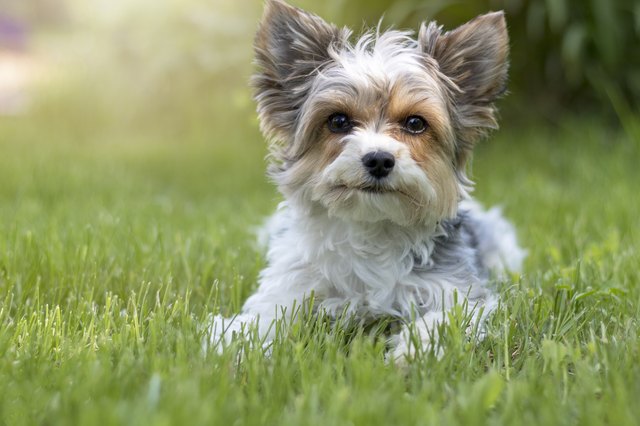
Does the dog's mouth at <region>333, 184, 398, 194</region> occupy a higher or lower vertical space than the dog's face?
lower

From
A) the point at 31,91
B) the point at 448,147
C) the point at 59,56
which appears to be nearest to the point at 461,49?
the point at 448,147

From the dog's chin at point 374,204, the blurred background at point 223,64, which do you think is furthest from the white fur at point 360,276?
the blurred background at point 223,64

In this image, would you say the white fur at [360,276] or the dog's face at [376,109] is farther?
the white fur at [360,276]

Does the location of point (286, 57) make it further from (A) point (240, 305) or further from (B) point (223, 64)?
(B) point (223, 64)

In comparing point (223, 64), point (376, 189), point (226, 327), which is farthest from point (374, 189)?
point (223, 64)

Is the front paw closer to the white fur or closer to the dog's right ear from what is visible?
the white fur

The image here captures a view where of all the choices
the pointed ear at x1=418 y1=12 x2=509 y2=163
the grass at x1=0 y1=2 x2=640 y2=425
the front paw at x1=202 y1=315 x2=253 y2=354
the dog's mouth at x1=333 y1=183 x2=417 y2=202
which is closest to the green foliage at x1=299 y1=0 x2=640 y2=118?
the grass at x1=0 y1=2 x2=640 y2=425

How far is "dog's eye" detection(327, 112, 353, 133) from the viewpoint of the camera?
391cm

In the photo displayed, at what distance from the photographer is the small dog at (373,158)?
3.74 metres

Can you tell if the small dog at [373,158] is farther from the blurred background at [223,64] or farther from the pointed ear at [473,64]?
the blurred background at [223,64]

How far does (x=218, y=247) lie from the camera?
5.12 meters

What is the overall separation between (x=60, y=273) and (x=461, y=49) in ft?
7.96

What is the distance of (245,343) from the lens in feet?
10.5

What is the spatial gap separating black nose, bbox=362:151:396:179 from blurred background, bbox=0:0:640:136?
2909mm
